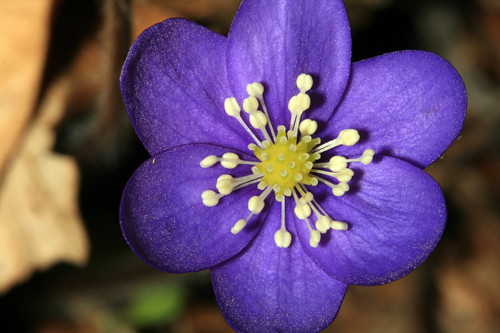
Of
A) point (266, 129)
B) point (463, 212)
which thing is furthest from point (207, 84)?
point (463, 212)

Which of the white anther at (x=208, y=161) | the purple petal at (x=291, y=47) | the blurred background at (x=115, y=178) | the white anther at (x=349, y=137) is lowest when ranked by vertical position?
the blurred background at (x=115, y=178)

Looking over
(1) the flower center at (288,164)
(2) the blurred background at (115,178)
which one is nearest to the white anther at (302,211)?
(1) the flower center at (288,164)

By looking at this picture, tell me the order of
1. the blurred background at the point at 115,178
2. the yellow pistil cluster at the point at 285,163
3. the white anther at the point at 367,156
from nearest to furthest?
the white anther at the point at 367,156 → the yellow pistil cluster at the point at 285,163 → the blurred background at the point at 115,178

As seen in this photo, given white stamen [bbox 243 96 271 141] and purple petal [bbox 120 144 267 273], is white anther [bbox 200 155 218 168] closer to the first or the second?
purple petal [bbox 120 144 267 273]

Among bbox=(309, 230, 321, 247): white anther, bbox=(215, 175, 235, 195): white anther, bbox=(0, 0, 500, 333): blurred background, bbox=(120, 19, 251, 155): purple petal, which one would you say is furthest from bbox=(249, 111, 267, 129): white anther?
bbox=(0, 0, 500, 333): blurred background

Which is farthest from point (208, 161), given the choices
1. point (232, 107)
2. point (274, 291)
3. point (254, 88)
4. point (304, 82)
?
point (274, 291)

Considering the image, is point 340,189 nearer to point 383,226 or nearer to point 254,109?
point 383,226

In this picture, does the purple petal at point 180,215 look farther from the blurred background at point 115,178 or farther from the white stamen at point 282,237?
the blurred background at point 115,178
